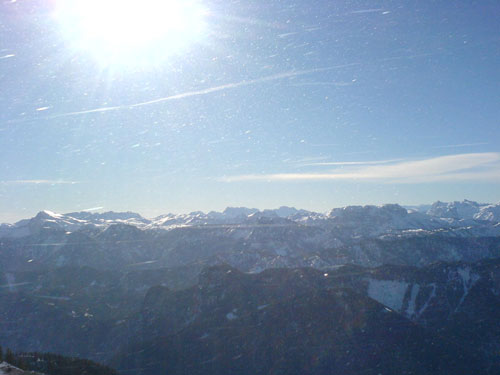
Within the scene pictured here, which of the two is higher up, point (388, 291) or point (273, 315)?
point (273, 315)

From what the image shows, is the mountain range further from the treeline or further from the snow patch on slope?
the treeline

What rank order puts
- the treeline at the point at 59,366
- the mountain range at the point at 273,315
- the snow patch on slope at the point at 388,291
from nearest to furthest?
the treeline at the point at 59,366
the mountain range at the point at 273,315
the snow patch on slope at the point at 388,291

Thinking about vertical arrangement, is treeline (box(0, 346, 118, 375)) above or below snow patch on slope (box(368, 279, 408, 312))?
above

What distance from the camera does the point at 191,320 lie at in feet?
253

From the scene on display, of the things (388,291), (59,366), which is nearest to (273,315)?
(59,366)

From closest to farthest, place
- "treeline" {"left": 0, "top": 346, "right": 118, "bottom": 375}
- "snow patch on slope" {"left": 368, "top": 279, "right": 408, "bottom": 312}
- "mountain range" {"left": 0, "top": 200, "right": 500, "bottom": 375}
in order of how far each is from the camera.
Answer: "treeline" {"left": 0, "top": 346, "right": 118, "bottom": 375}
"mountain range" {"left": 0, "top": 200, "right": 500, "bottom": 375}
"snow patch on slope" {"left": 368, "top": 279, "right": 408, "bottom": 312}

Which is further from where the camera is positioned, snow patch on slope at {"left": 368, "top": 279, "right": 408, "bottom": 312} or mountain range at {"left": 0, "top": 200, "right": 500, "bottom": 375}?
snow patch on slope at {"left": 368, "top": 279, "right": 408, "bottom": 312}

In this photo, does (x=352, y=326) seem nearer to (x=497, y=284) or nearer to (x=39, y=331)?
(x=497, y=284)

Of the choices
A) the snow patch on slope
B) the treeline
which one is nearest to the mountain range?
the snow patch on slope

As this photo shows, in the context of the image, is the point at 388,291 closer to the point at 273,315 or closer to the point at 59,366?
the point at 273,315

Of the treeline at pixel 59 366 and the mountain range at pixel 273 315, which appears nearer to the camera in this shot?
the treeline at pixel 59 366

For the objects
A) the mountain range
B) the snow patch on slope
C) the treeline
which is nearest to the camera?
the treeline

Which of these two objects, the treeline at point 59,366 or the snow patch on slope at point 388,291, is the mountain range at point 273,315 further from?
the treeline at point 59,366

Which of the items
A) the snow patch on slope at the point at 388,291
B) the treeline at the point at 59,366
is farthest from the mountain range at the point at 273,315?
the treeline at the point at 59,366
